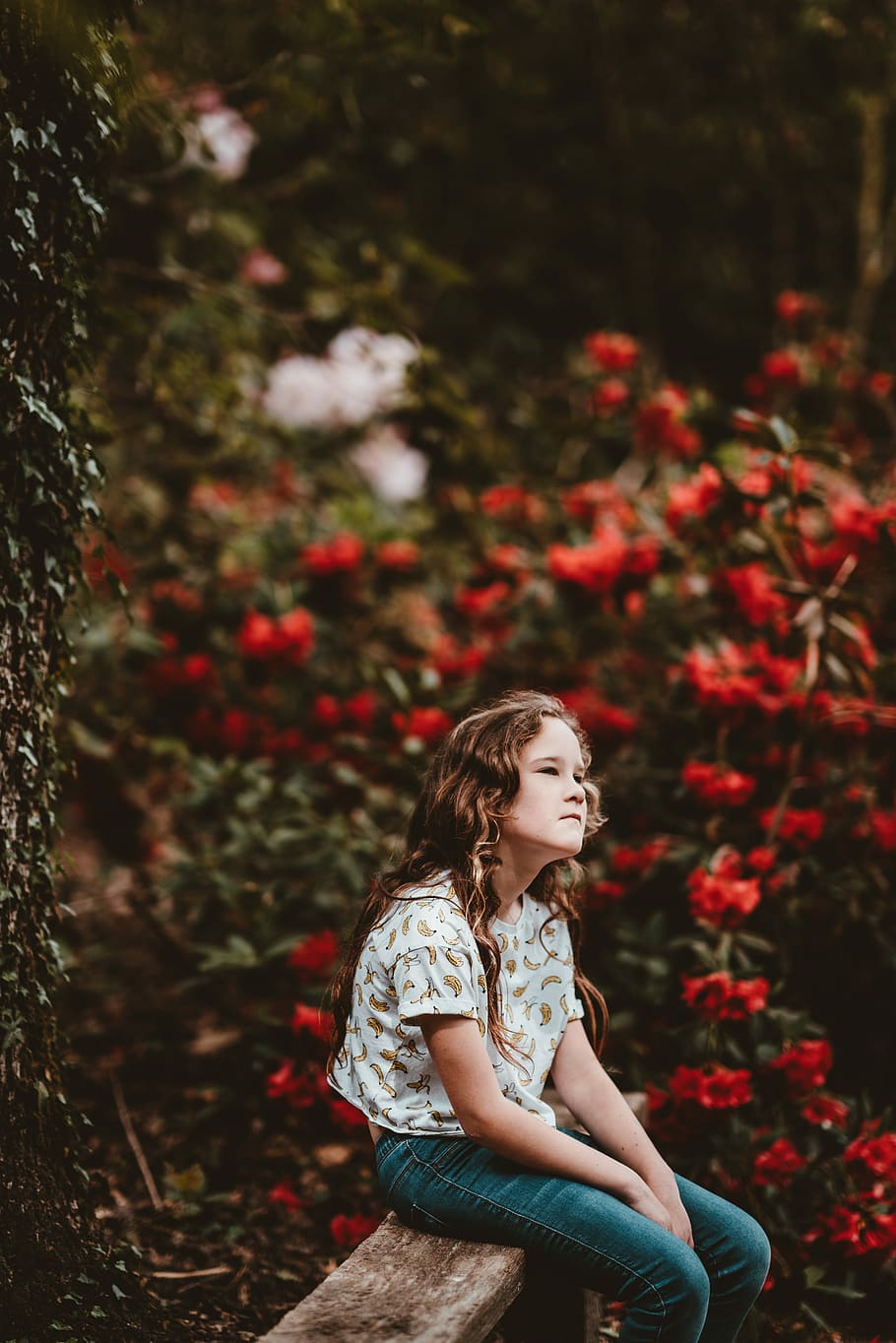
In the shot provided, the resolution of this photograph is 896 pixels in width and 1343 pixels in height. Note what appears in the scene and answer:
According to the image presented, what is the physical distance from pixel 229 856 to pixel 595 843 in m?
0.98

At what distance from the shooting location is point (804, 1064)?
2215mm

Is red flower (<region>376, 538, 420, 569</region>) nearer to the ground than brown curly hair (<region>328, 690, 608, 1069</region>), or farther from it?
nearer to the ground

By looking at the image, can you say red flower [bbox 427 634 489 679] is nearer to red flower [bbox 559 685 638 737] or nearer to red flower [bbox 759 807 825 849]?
red flower [bbox 559 685 638 737]

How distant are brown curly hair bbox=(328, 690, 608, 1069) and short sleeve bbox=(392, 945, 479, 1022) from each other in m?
0.11

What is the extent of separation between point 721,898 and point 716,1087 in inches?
14.9

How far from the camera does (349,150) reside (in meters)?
5.12

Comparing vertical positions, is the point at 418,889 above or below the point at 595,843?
above

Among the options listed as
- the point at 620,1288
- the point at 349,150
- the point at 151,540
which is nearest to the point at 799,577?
the point at 620,1288

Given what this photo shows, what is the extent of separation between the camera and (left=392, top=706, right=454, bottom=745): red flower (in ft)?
9.57

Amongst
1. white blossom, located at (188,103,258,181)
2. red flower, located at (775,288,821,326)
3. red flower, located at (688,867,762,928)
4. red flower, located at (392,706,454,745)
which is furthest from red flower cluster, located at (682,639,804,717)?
white blossom, located at (188,103,258,181)

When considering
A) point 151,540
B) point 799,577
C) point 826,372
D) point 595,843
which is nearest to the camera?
point 799,577

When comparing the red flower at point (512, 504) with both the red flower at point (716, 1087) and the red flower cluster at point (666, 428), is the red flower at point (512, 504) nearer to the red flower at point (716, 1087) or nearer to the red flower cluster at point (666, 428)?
the red flower cluster at point (666, 428)

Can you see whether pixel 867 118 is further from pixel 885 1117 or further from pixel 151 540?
pixel 885 1117

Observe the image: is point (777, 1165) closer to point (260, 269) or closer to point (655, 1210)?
point (655, 1210)
